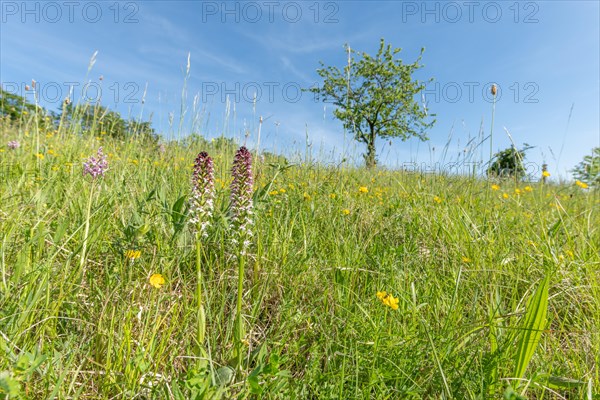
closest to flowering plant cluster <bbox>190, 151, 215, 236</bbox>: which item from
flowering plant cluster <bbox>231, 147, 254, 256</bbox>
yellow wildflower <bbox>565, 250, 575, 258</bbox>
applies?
flowering plant cluster <bbox>231, 147, 254, 256</bbox>

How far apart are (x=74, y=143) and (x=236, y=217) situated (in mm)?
3941

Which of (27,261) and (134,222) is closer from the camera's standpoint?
(27,261)

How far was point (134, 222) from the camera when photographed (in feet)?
5.57

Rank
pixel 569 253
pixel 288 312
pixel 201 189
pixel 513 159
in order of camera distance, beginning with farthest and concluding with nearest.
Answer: pixel 513 159 < pixel 569 253 < pixel 288 312 < pixel 201 189

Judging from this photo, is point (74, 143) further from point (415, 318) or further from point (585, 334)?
point (585, 334)

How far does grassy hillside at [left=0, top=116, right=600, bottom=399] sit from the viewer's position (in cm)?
102

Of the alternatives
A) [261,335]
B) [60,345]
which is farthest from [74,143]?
[261,335]

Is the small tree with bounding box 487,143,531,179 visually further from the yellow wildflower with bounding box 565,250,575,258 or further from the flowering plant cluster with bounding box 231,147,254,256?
the flowering plant cluster with bounding box 231,147,254,256

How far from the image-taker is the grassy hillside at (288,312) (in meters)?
1.02

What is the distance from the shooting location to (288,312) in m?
1.44

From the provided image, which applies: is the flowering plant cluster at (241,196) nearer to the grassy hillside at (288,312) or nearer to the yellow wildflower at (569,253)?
the grassy hillside at (288,312)

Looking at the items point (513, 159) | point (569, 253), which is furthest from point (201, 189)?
point (513, 159)

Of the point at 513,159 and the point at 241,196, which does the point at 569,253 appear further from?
the point at 241,196

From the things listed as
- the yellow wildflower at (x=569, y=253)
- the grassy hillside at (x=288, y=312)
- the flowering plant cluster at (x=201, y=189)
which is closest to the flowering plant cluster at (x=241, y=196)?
the flowering plant cluster at (x=201, y=189)
